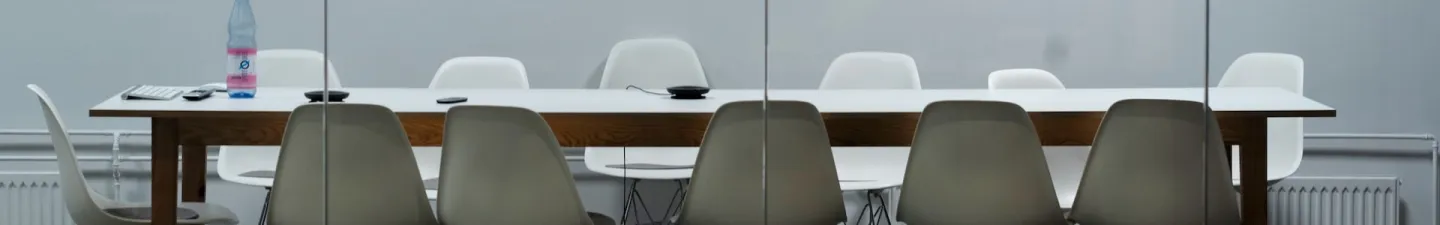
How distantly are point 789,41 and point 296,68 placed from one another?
804 millimetres

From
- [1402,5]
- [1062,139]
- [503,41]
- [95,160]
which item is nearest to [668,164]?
[503,41]

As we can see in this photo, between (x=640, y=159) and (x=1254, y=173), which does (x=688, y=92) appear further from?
(x=1254, y=173)

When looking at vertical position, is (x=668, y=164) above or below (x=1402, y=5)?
below

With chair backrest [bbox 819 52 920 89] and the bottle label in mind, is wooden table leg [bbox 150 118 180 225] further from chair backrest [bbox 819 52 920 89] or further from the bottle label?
chair backrest [bbox 819 52 920 89]

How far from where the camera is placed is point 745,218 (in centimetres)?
262

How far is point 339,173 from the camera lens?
101 inches

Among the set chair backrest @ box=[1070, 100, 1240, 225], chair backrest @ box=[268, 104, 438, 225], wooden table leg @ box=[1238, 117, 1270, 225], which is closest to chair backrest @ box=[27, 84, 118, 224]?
chair backrest @ box=[268, 104, 438, 225]

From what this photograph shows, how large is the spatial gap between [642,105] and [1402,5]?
121cm

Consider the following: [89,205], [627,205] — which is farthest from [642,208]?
[89,205]

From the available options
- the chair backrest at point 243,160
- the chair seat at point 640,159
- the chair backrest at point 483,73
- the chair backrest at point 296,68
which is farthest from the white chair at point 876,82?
the chair backrest at point 243,160

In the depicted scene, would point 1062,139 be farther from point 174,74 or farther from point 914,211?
point 174,74

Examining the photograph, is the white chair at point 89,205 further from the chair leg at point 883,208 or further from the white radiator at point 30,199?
the chair leg at point 883,208

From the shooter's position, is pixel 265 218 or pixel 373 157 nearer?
pixel 373 157

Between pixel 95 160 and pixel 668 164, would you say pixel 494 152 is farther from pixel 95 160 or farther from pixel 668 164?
pixel 95 160
